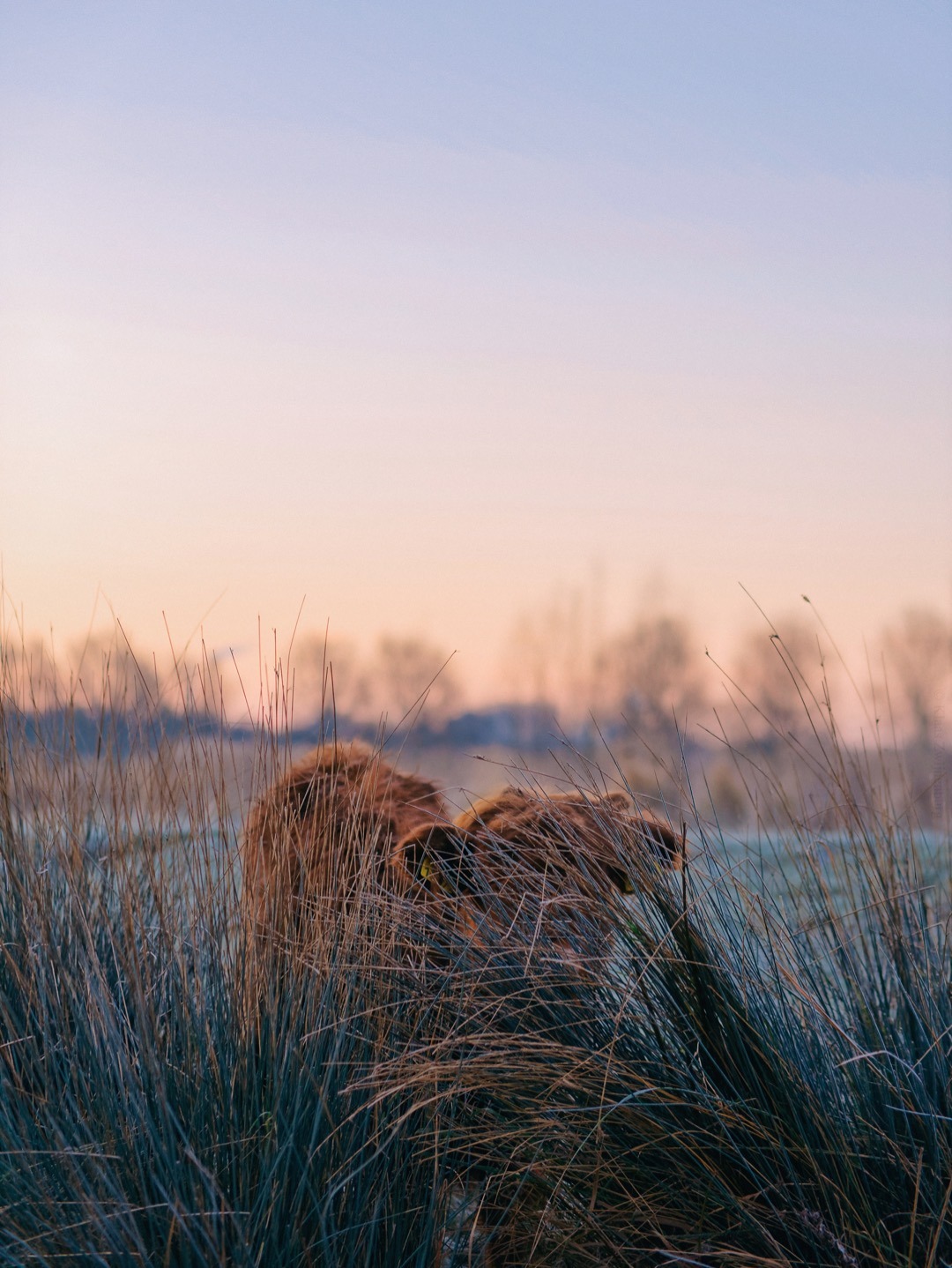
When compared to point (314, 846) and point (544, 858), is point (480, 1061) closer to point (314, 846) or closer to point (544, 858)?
point (544, 858)

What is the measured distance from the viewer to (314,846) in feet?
10.0

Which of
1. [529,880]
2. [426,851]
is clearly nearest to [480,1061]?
[529,880]

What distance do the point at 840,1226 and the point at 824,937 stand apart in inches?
24.9

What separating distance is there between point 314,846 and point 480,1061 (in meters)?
0.84

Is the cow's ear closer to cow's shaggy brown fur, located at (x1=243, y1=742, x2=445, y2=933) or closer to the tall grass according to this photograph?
cow's shaggy brown fur, located at (x1=243, y1=742, x2=445, y2=933)

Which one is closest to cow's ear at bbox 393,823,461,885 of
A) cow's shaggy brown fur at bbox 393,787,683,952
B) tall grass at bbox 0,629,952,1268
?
cow's shaggy brown fur at bbox 393,787,683,952

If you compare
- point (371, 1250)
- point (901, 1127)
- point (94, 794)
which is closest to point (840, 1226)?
point (901, 1127)

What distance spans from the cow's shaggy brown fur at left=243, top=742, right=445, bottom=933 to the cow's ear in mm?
27

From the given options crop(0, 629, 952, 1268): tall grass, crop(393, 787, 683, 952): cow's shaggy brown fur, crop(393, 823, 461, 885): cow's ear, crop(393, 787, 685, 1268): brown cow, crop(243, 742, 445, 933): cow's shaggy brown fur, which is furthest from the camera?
crop(393, 823, 461, 885): cow's ear

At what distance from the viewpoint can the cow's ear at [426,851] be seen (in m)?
3.12

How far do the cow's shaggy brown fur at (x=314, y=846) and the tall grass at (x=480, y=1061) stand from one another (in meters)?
0.07

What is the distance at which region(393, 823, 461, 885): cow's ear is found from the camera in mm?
3121

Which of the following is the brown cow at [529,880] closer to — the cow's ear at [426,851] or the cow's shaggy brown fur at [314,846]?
the cow's ear at [426,851]

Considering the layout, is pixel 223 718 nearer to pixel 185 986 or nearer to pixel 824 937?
pixel 185 986
